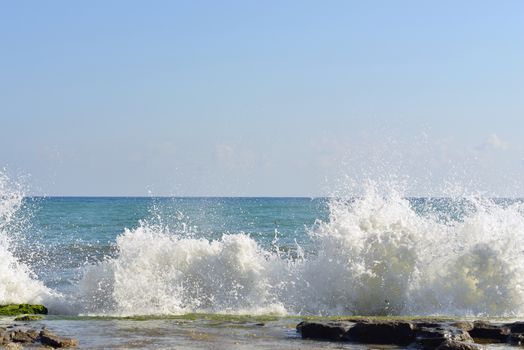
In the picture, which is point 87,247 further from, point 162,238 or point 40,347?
point 40,347

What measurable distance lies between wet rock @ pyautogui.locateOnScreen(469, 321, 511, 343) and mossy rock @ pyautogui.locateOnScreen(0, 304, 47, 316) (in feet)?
28.6

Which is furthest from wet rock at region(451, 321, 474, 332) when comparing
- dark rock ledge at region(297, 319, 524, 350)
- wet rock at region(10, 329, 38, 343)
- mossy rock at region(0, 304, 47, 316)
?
mossy rock at region(0, 304, 47, 316)

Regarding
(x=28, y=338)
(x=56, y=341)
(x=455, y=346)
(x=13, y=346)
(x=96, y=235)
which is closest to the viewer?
(x=455, y=346)

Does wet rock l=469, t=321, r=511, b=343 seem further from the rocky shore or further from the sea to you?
the rocky shore

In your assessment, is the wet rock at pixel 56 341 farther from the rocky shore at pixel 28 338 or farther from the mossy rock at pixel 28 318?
the mossy rock at pixel 28 318

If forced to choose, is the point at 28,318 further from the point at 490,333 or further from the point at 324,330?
the point at 490,333

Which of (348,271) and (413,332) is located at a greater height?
(348,271)

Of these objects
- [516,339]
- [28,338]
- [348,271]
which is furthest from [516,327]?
[28,338]

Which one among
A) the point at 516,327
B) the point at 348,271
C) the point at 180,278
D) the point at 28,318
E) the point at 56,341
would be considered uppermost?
the point at 348,271

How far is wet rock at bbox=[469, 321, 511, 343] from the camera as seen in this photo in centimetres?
1125

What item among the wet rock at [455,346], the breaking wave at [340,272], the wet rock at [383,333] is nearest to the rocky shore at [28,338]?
the breaking wave at [340,272]

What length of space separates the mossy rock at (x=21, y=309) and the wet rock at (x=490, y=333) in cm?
872

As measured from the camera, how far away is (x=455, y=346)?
9.93m

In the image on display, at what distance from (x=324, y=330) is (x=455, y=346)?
7.77ft
